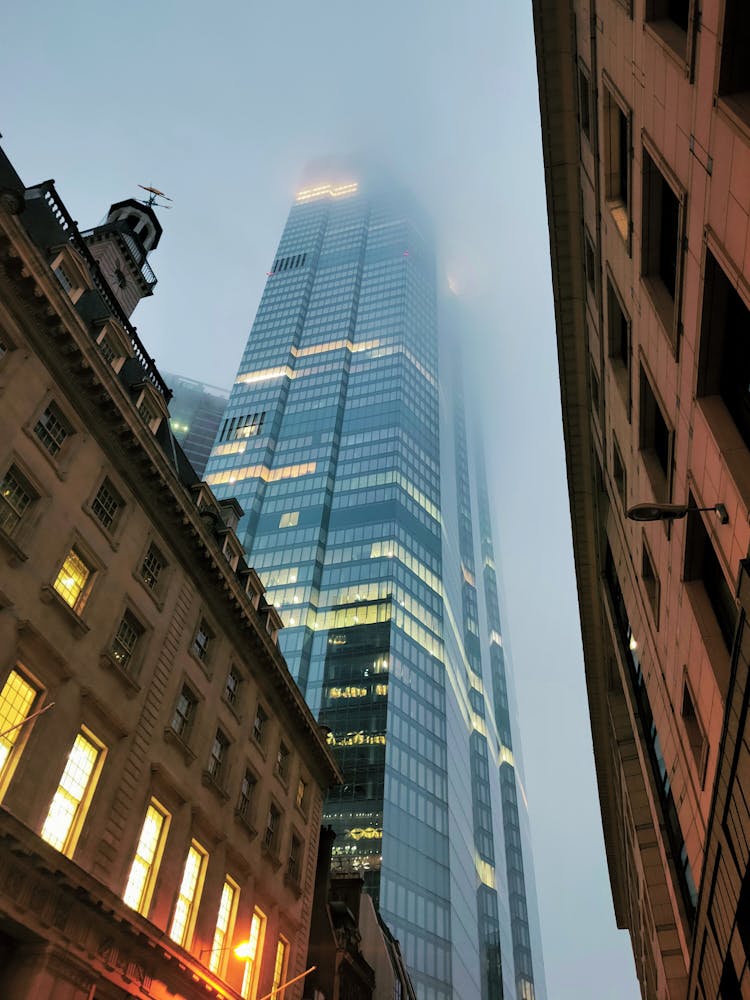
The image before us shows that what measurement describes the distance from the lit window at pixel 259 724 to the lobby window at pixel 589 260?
21.7 metres

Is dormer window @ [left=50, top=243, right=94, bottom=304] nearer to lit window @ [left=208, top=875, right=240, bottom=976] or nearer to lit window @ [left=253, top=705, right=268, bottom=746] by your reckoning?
lit window @ [left=253, top=705, right=268, bottom=746]

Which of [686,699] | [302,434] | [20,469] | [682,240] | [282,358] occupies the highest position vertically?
[282,358]

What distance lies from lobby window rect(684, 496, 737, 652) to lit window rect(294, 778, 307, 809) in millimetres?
22303

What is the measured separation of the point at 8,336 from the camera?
66.4 feet

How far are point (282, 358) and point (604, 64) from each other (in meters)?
146

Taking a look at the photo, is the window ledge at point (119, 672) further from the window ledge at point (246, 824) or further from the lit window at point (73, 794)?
the window ledge at point (246, 824)

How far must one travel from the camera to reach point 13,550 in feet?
61.5

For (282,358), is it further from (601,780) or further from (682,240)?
(682,240)

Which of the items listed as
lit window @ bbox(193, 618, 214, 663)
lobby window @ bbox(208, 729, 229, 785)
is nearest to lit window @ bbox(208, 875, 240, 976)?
lobby window @ bbox(208, 729, 229, 785)

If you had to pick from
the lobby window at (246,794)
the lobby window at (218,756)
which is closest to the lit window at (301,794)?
the lobby window at (246,794)

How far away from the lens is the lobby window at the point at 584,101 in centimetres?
2403

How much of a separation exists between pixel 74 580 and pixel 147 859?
8.54 m

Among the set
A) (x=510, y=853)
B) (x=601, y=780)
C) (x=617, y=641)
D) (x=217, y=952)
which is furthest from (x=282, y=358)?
(x=217, y=952)

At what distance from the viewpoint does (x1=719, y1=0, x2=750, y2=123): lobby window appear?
12.3 m
